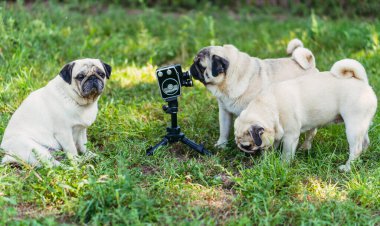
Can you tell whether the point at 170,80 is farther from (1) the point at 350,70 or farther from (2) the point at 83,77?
(1) the point at 350,70

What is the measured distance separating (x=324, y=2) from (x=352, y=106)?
6746 mm

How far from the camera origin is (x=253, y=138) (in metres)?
5.21

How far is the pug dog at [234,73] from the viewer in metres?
5.86

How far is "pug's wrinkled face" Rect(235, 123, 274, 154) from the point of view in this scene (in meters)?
5.22

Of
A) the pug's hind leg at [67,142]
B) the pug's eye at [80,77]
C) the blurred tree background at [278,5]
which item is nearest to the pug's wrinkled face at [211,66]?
the pug's eye at [80,77]

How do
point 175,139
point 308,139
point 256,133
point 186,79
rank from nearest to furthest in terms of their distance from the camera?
point 256,133 < point 186,79 < point 175,139 < point 308,139

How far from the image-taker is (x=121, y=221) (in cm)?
439

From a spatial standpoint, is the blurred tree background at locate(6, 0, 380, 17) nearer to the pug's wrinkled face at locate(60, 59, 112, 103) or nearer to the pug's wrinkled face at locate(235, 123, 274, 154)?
the pug's wrinkled face at locate(60, 59, 112, 103)

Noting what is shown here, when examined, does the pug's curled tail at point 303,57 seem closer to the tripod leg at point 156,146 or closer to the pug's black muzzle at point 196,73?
the pug's black muzzle at point 196,73

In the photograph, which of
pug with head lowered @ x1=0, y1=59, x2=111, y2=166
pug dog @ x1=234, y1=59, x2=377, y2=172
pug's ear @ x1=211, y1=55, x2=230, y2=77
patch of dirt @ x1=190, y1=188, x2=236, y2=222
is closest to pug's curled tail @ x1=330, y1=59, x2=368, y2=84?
pug dog @ x1=234, y1=59, x2=377, y2=172

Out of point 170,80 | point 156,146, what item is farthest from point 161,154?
point 170,80

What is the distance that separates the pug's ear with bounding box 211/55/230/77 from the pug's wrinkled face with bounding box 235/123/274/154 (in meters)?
0.66

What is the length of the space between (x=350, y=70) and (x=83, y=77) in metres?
2.61

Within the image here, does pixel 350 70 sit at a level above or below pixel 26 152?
above
